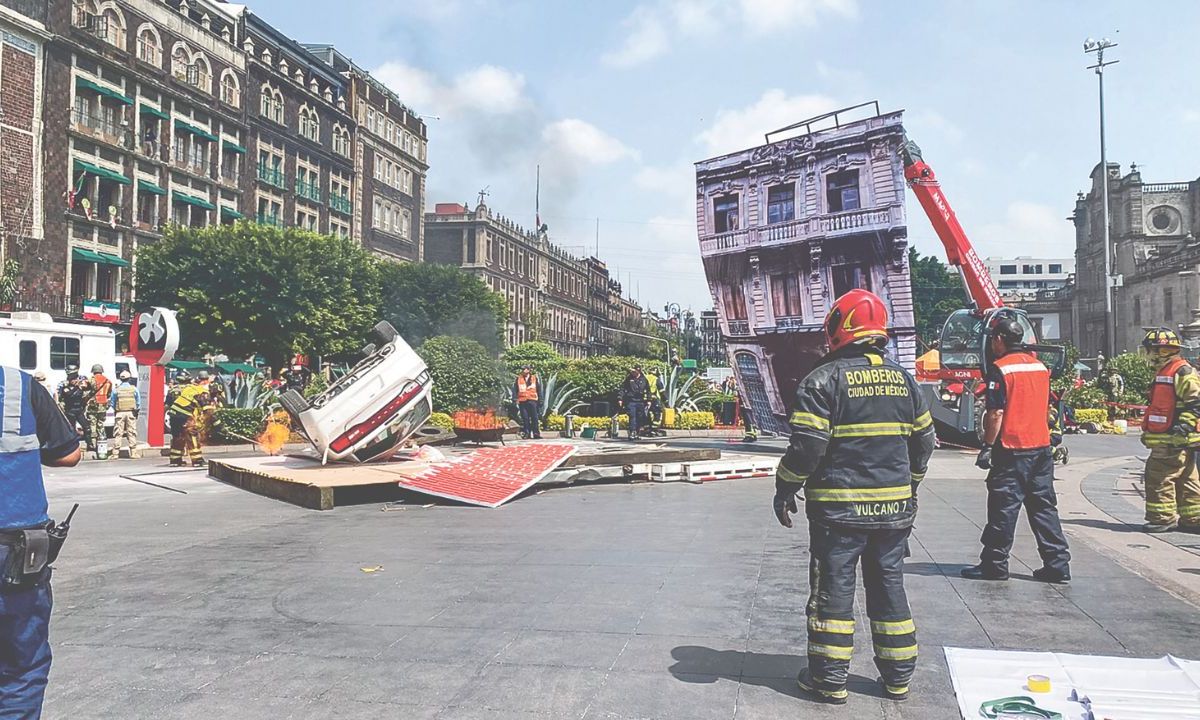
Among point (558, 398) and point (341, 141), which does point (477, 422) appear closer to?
point (558, 398)

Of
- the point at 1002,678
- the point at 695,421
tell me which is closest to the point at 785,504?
the point at 1002,678

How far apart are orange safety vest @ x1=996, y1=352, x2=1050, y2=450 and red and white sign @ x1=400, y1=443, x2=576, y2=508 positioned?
5693 mm

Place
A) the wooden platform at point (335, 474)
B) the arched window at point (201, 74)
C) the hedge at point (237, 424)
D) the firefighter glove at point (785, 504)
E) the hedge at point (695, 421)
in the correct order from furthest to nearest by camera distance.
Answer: the arched window at point (201, 74)
the hedge at point (695, 421)
the hedge at point (237, 424)
the wooden platform at point (335, 474)
the firefighter glove at point (785, 504)

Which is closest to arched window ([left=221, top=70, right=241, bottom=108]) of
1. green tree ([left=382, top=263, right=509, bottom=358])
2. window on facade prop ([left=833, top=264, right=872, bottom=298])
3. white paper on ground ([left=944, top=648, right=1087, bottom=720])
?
green tree ([left=382, top=263, right=509, bottom=358])

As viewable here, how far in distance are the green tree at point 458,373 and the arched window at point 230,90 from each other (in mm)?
31842

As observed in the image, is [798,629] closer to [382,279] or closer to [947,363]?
[947,363]

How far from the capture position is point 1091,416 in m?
26.3

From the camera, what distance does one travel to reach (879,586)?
4109 millimetres

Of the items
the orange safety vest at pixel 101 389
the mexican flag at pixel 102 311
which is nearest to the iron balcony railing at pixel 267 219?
the mexican flag at pixel 102 311

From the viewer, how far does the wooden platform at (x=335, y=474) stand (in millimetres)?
10391

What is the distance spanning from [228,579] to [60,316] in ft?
118

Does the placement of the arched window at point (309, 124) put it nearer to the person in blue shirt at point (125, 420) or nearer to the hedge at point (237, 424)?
the hedge at point (237, 424)

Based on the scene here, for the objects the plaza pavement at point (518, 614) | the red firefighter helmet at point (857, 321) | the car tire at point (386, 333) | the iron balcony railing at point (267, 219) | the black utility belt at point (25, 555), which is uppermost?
the iron balcony railing at point (267, 219)

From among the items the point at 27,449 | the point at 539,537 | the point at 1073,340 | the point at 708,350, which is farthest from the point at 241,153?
the point at 708,350
